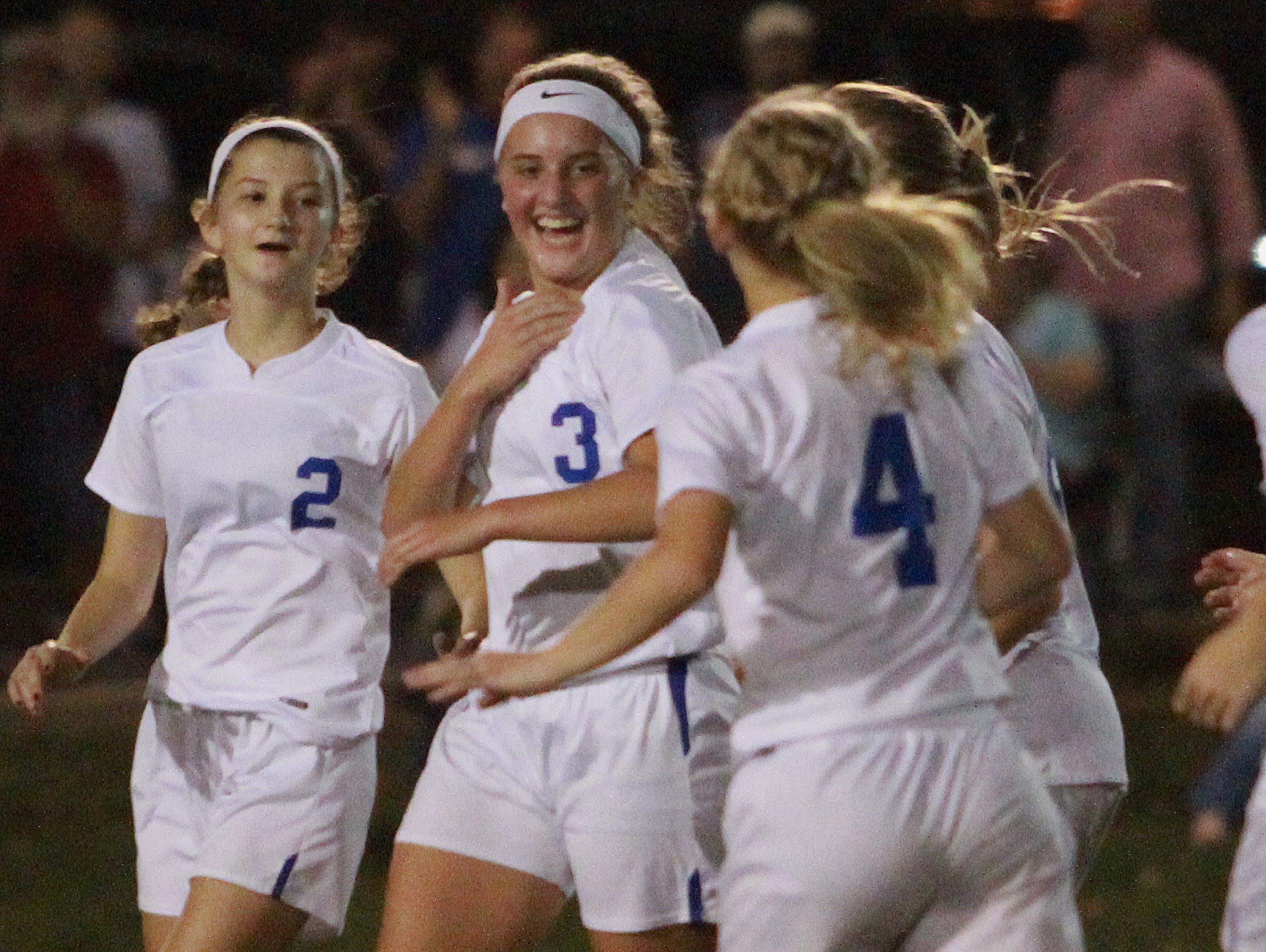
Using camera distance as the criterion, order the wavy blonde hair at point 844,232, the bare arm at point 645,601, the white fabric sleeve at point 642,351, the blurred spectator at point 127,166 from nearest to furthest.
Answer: the bare arm at point 645,601, the wavy blonde hair at point 844,232, the white fabric sleeve at point 642,351, the blurred spectator at point 127,166

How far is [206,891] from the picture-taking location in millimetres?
A: 4230

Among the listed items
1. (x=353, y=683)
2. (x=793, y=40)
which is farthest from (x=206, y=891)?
(x=793, y=40)

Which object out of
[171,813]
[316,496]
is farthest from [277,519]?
[171,813]

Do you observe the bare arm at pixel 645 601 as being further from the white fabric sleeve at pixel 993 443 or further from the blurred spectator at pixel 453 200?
the blurred spectator at pixel 453 200

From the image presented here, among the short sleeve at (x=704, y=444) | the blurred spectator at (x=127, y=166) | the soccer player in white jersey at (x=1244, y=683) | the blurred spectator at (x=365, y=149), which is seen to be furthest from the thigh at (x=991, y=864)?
the blurred spectator at (x=127, y=166)

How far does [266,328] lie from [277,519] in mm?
416

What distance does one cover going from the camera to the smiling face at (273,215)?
457cm

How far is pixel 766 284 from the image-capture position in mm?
3467

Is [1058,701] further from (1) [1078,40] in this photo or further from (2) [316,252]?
(1) [1078,40]

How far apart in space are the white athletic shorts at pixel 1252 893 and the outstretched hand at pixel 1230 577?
0.43 m

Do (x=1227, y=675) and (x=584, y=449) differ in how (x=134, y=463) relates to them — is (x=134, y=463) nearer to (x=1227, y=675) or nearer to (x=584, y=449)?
(x=584, y=449)

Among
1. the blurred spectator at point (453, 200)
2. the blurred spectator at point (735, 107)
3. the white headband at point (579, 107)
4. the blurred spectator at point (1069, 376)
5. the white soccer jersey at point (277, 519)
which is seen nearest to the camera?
the white headband at point (579, 107)

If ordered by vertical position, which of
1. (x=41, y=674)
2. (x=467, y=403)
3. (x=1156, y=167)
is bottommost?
(x=41, y=674)

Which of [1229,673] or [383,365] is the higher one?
[383,365]
